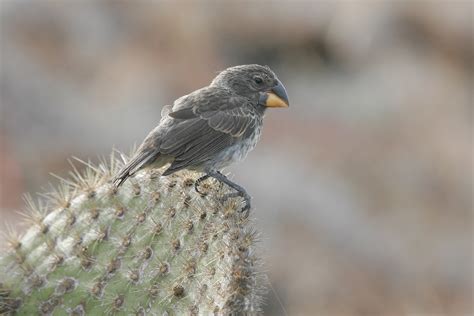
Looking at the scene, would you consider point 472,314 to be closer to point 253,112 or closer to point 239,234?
point 253,112

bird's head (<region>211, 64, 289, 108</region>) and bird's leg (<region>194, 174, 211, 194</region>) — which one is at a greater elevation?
bird's head (<region>211, 64, 289, 108</region>)

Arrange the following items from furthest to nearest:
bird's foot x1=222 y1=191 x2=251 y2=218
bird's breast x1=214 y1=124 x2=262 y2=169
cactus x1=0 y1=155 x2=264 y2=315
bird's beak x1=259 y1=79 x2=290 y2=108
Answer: bird's beak x1=259 y1=79 x2=290 y2=108 < bird's breast x1=214 y1=124 x2=262 y2=169 < bird's foot x1=222 y1=191 x2=251 y2=218 < cactus x1=0 y1=155 x2=264 y2=315

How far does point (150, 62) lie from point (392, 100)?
377 cm

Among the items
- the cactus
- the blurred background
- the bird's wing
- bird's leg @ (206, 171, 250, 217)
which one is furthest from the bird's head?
the blurred background

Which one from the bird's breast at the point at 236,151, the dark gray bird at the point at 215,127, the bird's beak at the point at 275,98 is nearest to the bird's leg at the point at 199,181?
the dark gray bird at the point at 215,127

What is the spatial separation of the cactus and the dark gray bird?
0.24 ft

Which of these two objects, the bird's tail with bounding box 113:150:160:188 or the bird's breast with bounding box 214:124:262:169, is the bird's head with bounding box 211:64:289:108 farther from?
the bird's tail with bounding box 113:150:160:188

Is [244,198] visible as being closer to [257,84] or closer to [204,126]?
[204,126]

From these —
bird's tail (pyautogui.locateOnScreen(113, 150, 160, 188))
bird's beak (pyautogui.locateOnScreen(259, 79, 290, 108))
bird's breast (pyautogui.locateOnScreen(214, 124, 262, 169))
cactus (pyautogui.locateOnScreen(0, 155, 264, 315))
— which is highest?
bird's beak (pyautogui.locateOnScreen(259, 79, 290, 108))

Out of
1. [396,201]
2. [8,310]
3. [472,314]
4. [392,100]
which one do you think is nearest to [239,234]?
[8,310]

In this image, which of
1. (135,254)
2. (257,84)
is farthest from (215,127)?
(135,254)

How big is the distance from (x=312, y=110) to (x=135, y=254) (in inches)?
394

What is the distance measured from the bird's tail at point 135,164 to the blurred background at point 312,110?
6.37 m

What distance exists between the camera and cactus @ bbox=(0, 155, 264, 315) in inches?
104
